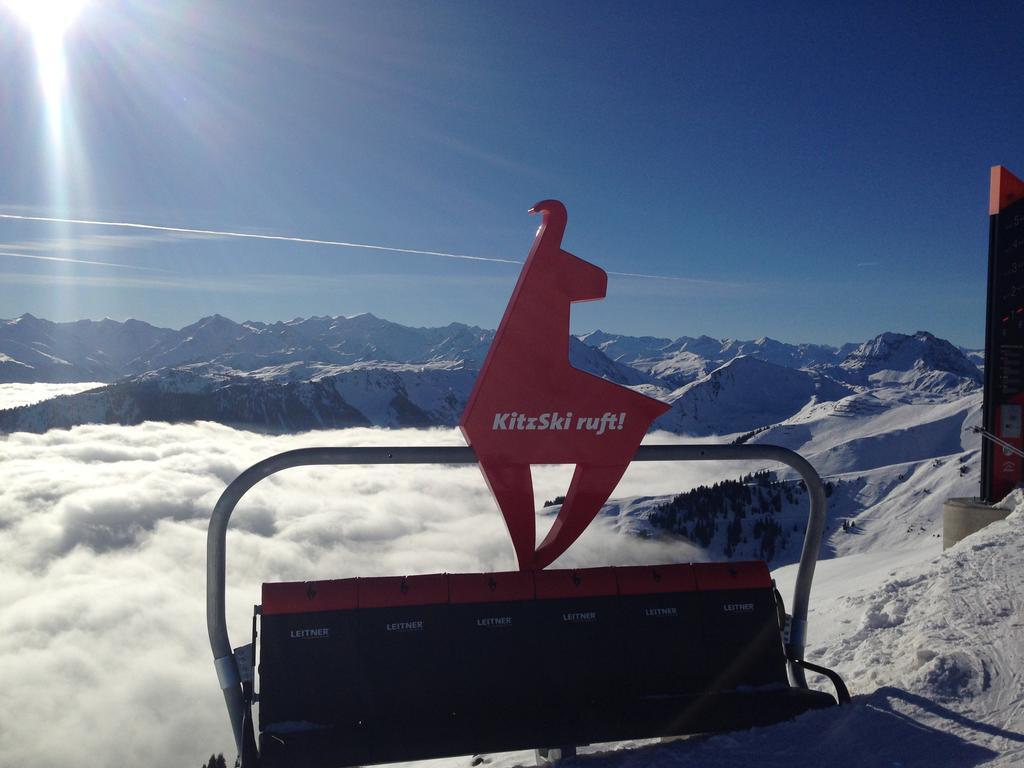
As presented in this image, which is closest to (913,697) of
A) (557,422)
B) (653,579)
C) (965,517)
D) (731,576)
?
(731,576)

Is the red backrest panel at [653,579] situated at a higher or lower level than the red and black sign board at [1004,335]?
lower

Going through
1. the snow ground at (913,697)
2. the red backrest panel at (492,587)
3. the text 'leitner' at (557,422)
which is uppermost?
the text 'leitner' at (557,422)

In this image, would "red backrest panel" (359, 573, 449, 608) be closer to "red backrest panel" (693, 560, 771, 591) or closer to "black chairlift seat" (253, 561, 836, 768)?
"black chairlift seat" (253, 561, 836, 768)

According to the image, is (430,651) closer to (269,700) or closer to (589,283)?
(269,700)

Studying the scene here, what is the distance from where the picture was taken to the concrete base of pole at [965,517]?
38.2ft

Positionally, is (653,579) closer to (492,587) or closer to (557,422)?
(492,587)

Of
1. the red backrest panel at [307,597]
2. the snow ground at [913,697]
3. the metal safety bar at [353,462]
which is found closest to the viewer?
the snow ground at [913,697]

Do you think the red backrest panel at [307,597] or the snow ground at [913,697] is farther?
the red backrest panel at [307,597]

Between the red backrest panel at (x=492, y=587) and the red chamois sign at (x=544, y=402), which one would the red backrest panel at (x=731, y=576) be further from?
the red backrest panel at (x=492, y=587)

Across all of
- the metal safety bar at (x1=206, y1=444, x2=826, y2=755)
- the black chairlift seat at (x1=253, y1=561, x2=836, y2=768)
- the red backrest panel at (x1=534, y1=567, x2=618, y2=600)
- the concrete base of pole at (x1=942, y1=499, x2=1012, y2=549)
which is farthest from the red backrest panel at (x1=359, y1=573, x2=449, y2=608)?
the concrete base of pole at (x1=942, y1=499, x2=1012, y2=549)

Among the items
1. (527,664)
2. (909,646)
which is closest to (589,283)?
(527,664)

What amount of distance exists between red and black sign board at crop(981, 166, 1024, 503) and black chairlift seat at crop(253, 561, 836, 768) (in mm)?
10690

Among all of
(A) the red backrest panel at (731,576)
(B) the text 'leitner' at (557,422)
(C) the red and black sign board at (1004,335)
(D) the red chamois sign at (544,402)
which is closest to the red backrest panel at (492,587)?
(D) the red chamois sign at (544,402)

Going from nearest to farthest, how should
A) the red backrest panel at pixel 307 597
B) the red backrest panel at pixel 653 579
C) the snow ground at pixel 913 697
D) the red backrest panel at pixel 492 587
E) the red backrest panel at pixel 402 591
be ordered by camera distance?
the snow ground at pixel 913 697 < the red backrest panel at pixel 307 597 < the red backrest panel at pixel 402 591 < the red backrest panel at pixel 492 587 < the red backrest panel at pixel 653 579
